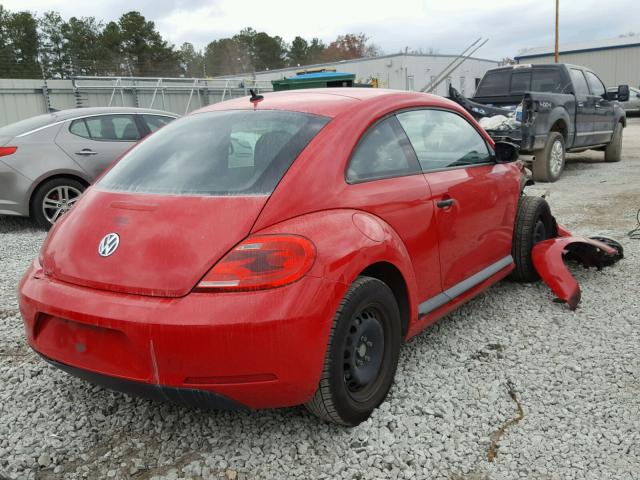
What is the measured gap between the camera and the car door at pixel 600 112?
11.3 metres

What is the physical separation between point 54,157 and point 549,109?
7.26 meters

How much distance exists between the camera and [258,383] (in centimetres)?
227

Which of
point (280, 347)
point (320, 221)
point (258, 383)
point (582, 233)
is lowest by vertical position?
point (582, 233)

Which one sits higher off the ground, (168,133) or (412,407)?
(168,133)

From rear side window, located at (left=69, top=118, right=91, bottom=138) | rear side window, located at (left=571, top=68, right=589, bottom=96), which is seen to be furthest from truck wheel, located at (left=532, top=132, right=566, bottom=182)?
rear side window, located at (left=69, top=118, right=91, bottom=138)

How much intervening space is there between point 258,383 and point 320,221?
707mm

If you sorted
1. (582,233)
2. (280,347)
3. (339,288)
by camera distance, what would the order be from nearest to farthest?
(280,347)
(339,288)
(582,233)

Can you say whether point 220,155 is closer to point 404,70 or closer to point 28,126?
point 28,126

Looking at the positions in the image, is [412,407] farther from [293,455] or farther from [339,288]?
[339,288]

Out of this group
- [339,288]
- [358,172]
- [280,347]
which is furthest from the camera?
[358,172]

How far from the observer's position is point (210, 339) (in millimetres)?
2174

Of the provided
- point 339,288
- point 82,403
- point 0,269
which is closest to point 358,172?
point 339,288

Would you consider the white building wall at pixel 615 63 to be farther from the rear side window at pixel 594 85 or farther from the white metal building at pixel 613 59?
the rear side window at pixel 594 85

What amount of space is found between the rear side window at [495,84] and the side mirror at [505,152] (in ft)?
23.6
